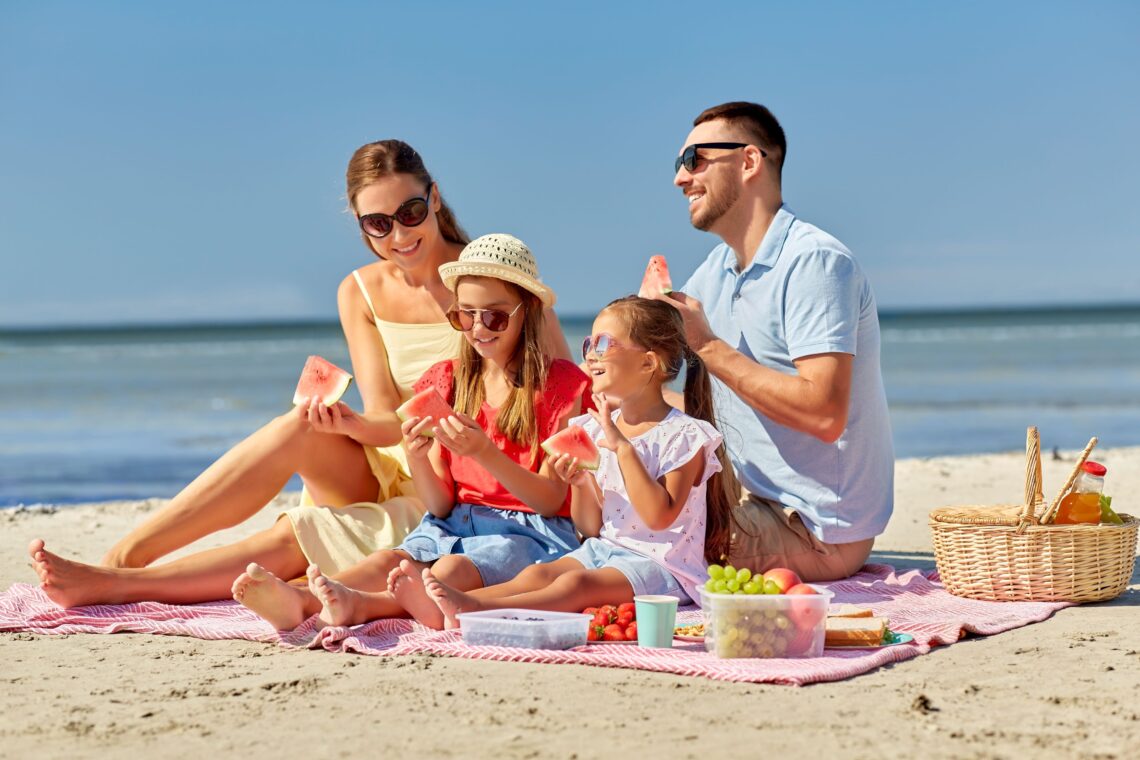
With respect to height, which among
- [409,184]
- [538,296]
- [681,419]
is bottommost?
→ [681,419]

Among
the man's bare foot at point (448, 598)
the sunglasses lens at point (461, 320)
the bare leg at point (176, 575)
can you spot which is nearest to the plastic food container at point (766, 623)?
the man's bare foot at point (448, 598)

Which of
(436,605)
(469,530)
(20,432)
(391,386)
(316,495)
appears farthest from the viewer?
(20,432)

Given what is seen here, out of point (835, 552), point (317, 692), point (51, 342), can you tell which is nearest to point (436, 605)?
point (317, 692)

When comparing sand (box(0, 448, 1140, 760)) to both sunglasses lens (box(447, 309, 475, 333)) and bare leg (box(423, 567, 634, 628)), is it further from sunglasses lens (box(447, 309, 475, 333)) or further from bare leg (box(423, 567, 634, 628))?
sunglasses lens (box(447, 309, 475, 333))

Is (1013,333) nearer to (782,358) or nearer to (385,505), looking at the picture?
(782,358)

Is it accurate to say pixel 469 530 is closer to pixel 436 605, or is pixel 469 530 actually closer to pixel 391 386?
pixel 436 605

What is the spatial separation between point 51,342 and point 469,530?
52.6 m

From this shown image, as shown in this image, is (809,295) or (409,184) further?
(409,184)

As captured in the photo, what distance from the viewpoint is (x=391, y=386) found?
5707 mm

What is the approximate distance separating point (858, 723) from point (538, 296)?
2.38 m

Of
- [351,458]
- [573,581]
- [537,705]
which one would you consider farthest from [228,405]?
[537,705]

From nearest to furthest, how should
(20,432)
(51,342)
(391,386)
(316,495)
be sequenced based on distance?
(316,495) < (391,386) < (20,432) < (51,342)

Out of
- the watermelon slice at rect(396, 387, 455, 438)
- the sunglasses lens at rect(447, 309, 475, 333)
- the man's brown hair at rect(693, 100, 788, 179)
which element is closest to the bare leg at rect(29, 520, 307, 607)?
the watermelon slice at rect(396, 387, 455, 438)

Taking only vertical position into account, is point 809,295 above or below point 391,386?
above
